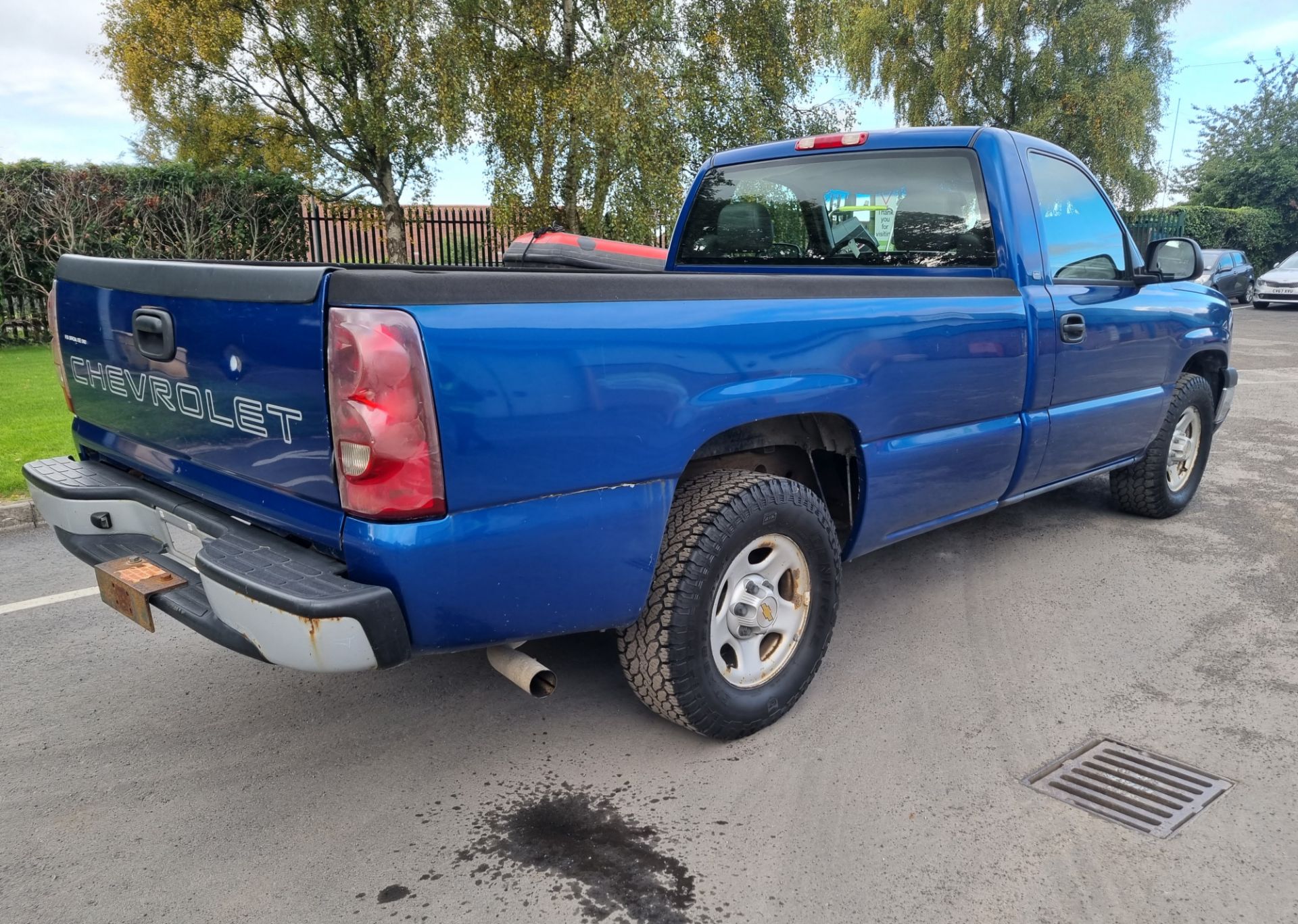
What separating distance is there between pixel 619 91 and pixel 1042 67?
1494 centimetres

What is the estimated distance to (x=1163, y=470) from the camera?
205 inches

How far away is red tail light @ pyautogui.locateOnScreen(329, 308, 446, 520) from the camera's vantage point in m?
2.03

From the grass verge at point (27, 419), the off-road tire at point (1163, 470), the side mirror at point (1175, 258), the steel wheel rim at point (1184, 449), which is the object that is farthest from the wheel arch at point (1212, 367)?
the grass verge at point (27, 419)

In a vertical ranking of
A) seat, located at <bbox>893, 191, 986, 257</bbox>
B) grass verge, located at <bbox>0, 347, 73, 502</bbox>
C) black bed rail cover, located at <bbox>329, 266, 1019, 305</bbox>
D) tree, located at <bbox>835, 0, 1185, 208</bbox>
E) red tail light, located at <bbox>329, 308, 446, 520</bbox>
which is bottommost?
grass verge, located at <bbox>0, 347, 73, 502</bbox>

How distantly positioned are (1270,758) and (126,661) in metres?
3.90

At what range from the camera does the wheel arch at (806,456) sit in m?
2.93

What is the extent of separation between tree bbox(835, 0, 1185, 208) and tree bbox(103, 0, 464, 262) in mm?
12750

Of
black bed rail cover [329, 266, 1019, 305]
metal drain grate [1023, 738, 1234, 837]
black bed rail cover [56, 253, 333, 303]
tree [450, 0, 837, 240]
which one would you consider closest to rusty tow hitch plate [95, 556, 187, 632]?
black bed rail cover [56, 253, 333, 303]

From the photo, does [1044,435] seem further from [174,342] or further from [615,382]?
[174,342]

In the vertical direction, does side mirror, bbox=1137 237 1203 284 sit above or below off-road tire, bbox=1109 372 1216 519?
above

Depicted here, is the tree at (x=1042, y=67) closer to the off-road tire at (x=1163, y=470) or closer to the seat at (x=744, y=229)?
the off-road tire at (x=1163, y=470)

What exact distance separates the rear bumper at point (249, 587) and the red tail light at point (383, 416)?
0.21 metres

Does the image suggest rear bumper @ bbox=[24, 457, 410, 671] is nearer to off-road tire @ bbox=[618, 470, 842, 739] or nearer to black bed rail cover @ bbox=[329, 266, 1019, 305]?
black bed rail cover @ bbox=[329, 266, 1019, 305]

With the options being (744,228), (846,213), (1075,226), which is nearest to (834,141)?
(846,213)
